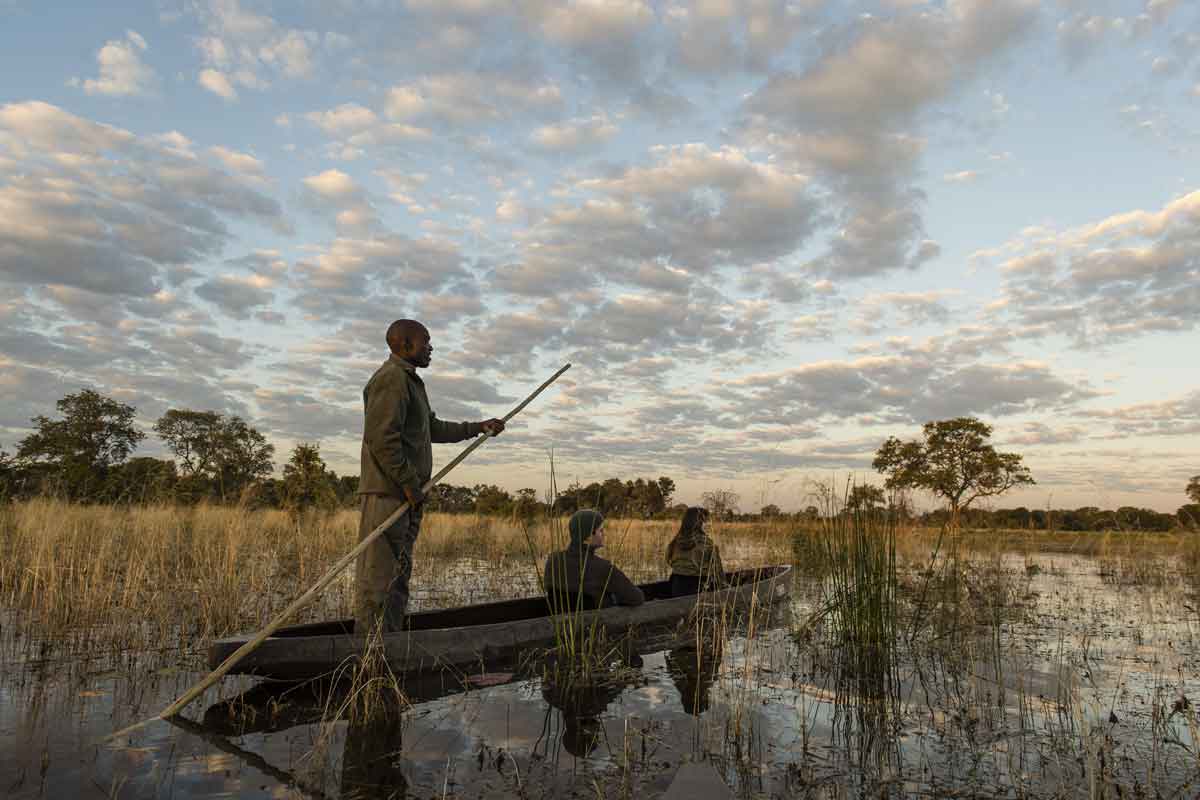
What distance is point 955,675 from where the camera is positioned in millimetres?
5934

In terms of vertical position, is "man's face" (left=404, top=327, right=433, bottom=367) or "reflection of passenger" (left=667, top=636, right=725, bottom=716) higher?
"man's face" (left=404, top=327, right=433, bottom=367)

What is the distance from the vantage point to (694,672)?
6.23m

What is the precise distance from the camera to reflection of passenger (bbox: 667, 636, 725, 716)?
528cm

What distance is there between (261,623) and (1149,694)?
764 centimetres

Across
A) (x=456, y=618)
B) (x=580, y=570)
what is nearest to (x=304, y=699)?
(x=456, y=618)

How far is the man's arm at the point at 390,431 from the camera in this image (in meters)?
5.45

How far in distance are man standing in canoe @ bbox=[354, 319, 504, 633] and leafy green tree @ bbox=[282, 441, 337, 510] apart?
9.26 metres

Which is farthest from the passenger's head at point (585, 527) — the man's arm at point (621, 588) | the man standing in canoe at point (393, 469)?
the man standing in canoe at point (393, 469)

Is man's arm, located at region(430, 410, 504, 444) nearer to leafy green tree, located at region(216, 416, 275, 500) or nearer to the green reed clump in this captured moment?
the green reed clump

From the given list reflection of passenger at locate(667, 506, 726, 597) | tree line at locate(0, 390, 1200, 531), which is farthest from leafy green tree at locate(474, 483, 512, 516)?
reflection of passenger at locate(667, 506, 726, 597)

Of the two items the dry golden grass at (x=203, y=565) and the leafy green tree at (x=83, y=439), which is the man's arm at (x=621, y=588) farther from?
the leafy green tree at (x=83, y=439)

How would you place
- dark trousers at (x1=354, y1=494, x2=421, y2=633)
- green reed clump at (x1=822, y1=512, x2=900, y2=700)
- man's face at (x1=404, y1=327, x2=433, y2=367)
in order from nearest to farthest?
1. dark trousers at (x1=354, y1=494, x2=421, y2=633)
2. green reed clump at (x1=822, y1=512, x2=900, y2=700)
3. man's face at (x1=404, y1=327, x2=433, y2=367)

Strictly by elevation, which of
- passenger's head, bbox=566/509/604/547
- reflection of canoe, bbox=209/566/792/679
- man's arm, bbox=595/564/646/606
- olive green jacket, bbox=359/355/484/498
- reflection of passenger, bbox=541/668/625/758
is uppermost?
olive green jacket, bbox=359/355/484/498

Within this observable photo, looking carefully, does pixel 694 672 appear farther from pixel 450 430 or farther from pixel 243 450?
pixel 243 450
